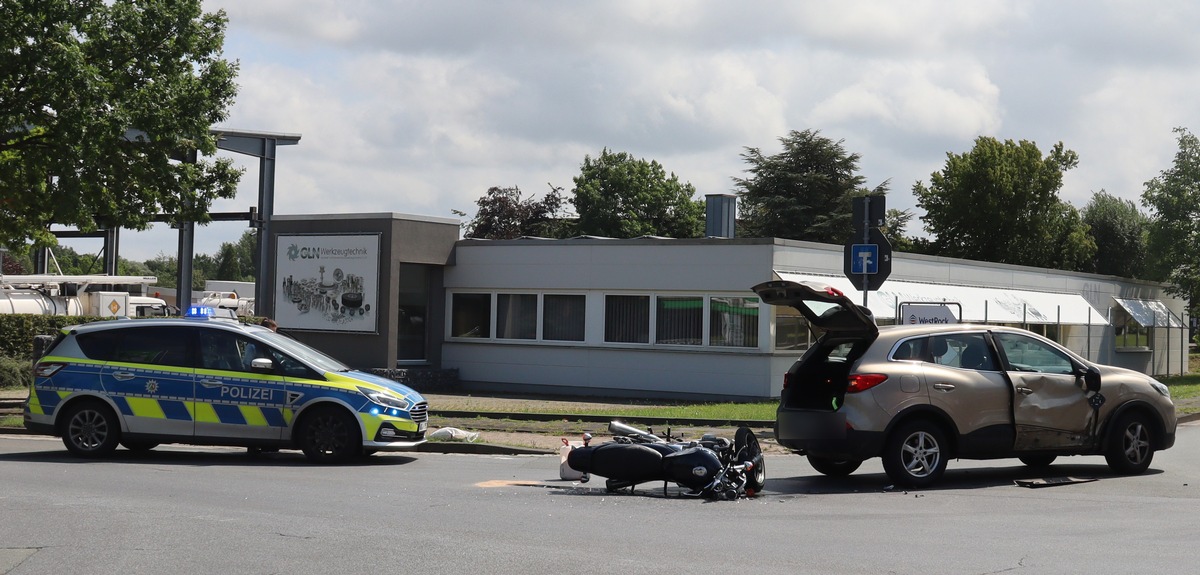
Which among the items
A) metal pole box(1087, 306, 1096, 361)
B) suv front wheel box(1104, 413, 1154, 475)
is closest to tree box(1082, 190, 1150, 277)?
metal pole box(1087, 306, 1096, 361)

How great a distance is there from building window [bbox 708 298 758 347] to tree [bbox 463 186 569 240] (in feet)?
127

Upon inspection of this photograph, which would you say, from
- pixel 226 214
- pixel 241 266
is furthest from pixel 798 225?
pixel 241 266

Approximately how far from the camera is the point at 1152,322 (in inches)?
1587

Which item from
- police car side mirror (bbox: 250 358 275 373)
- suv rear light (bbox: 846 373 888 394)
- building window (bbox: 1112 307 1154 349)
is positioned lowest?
police car side mirror (bbox: 250 358 275 373)

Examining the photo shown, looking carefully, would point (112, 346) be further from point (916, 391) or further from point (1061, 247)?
point (1061, 247)

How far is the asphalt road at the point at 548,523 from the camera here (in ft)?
25.9

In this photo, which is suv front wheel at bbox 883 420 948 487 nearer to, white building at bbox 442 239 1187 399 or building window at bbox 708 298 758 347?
white building at bbox 442 239 1187 399

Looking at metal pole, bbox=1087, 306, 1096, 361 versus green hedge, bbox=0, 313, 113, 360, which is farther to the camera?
metal pole, bbox=1087, 306, 1096, 361

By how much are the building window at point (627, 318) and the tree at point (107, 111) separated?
8.37m

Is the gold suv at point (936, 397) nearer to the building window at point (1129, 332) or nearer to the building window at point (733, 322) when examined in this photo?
the building window at point (733, 322)

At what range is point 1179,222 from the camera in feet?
141

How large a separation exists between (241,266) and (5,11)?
Answer: 13567cm

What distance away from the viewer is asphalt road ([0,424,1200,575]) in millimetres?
7883

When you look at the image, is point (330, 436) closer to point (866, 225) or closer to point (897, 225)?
point (866, 225)
